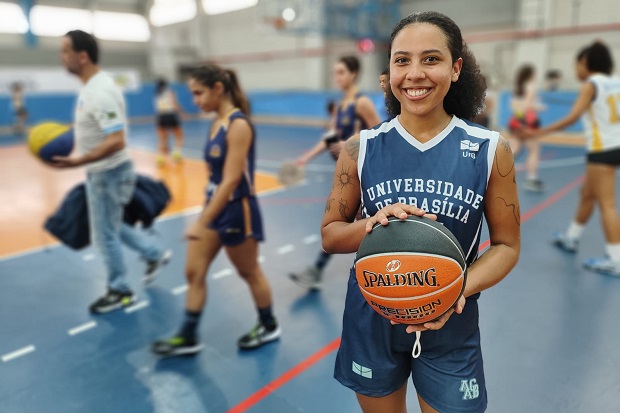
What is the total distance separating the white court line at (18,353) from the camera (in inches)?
124

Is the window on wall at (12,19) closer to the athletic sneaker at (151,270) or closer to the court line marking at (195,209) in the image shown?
the court line marking at (195,209)

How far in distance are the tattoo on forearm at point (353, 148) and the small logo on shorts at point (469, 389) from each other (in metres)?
0.78

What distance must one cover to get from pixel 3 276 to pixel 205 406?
121 inches

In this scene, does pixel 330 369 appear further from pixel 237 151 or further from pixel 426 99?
pixel 426 99

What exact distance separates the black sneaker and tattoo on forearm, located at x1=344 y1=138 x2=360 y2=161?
220 cm

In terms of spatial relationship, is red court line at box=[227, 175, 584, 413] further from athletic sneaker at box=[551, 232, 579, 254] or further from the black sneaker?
athletic sneaker at box=[551, 232, 579, 254]

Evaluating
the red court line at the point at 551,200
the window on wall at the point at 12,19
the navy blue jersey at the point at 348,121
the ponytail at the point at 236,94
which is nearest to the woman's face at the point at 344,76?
the navy blue jersey at the point at 348,121

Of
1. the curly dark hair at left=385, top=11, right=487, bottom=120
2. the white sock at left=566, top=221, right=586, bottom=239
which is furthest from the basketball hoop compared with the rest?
the curly dark hair at left=385, top=11, right=487, bottom=120

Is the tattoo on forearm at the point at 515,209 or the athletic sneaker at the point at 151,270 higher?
the tattoo on forearm at the point at 515,209

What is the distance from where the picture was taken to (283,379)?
2.89 m

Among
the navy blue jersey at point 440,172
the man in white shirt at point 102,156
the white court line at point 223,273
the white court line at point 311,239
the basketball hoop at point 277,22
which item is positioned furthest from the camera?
the basketball hoop at point 277,22

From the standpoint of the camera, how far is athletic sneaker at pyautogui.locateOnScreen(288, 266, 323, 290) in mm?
4172

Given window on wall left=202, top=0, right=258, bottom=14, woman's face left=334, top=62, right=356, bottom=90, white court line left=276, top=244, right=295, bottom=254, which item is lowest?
white court line left=276, top=244, right=295, bottom=254

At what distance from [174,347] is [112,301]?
41.2 inches
